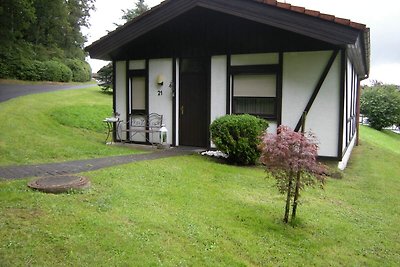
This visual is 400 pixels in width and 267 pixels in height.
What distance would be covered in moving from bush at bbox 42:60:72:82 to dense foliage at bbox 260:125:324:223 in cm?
2819

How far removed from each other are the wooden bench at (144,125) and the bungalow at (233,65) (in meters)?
0.13

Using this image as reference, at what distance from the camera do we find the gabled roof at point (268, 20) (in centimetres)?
844

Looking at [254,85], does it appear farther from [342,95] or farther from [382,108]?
[382,108]

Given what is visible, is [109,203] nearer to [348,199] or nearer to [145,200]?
[145,200]

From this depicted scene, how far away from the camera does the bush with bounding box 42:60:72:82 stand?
29.9 meters

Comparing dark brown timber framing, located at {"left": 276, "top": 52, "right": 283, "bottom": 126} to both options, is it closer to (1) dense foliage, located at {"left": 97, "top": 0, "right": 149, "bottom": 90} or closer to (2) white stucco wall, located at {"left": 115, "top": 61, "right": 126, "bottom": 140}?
(2) white stucco wall, located at {"left": 115, "top": 61, "right": 126, "bottom": 140}

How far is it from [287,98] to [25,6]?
25.3 metres

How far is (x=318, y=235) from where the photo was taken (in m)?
5.10

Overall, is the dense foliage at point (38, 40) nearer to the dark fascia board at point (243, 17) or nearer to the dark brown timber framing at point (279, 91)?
the dark fascia board at point (243, 17)

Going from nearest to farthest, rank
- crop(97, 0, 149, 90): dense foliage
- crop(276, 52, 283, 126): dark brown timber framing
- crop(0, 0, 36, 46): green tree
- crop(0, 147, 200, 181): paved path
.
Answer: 1. crop(0, 147, 200, 181): paved path
2. crop(276, 52, 283, 126): dark brown timber framing
3. crop(97, 0, 149, 90): dense foliage
4. crop(0, 0, 36, 46): green tree

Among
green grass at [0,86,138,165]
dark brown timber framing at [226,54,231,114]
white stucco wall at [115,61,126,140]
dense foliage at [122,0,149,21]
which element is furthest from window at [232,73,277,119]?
dense foliage at [122,0,149,21]

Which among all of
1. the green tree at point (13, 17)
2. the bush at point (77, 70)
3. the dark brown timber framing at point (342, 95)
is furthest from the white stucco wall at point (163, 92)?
the bush at point (77, 70)

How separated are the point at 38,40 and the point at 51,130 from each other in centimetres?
2677

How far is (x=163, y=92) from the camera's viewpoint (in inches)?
455
